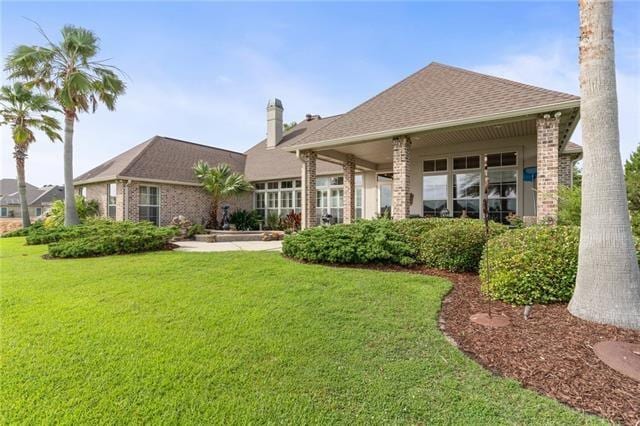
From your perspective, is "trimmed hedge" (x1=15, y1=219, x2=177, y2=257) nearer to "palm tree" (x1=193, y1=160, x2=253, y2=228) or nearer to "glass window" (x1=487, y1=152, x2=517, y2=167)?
"palm tree" (x1=193, y1=160, x2=253, y2=228)

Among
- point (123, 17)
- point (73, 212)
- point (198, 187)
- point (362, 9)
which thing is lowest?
point (73, 212)

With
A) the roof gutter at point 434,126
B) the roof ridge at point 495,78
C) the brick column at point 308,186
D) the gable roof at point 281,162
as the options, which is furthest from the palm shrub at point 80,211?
the roof ridge at point 495,78

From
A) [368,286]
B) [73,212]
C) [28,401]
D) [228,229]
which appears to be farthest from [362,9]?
[73,212]

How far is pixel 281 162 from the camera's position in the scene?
18984 millimetres

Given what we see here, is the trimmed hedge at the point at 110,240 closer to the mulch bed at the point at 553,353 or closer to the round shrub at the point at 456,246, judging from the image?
the round shrub at the point at 456,246

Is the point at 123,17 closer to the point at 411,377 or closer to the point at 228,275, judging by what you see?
the point at 228,275

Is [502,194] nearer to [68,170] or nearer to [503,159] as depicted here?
[503,159]

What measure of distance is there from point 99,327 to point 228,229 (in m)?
13.1

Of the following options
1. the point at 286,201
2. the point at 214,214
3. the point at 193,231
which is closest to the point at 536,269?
the point at 193,231

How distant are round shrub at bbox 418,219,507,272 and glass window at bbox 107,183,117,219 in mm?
15732

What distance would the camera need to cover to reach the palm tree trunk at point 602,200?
353 cm

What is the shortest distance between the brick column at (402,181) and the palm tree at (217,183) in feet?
32.6

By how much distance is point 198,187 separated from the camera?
1756 cm

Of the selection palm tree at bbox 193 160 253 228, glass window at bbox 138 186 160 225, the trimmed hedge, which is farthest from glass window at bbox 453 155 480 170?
glass window at bbox 138 186 160 225
